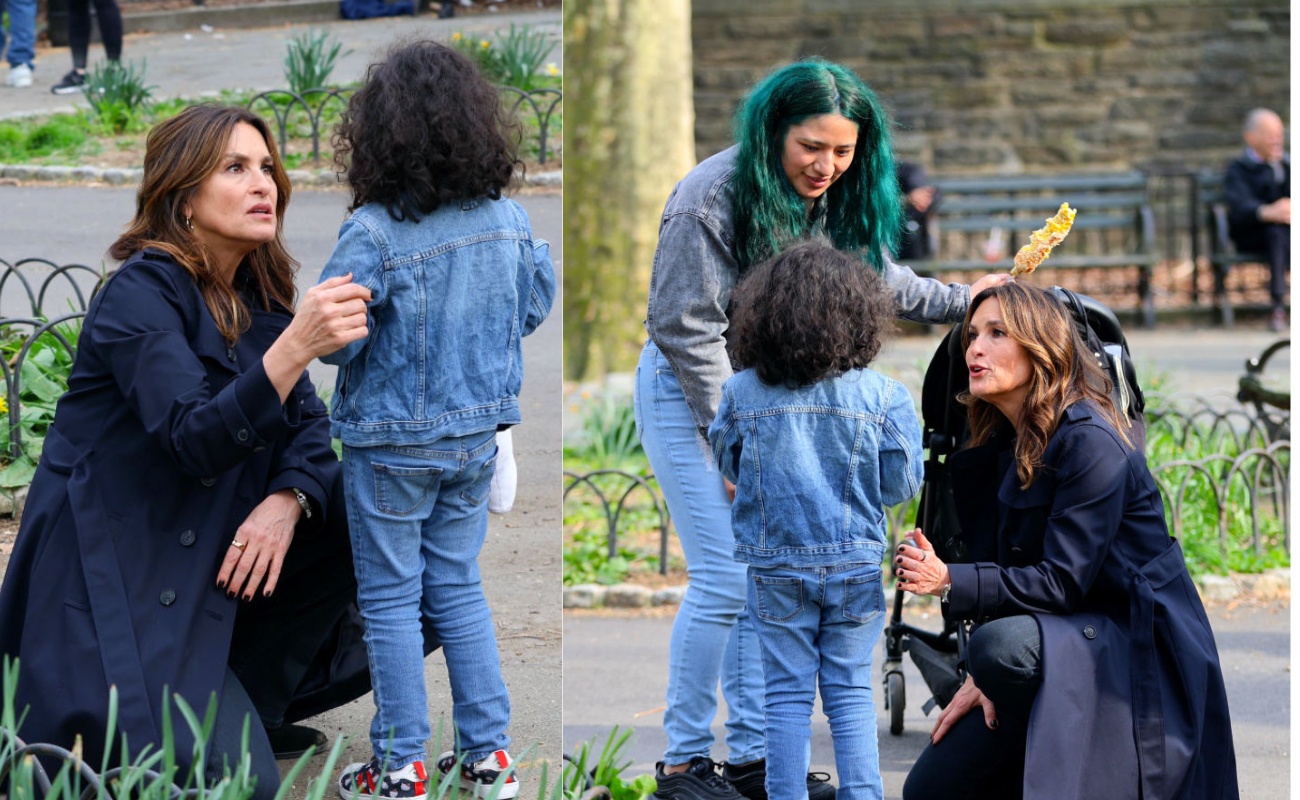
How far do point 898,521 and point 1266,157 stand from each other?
275 inches

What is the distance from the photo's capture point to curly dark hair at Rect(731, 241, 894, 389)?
288cm

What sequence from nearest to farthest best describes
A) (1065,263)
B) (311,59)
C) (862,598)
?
(862,598)
(311,59)
(1065,263)

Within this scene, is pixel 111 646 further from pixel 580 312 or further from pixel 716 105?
pixel 716 105

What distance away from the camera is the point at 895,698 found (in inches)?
155

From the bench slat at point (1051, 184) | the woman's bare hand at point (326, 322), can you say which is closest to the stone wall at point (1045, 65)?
the bench slat at point (1051, 184)

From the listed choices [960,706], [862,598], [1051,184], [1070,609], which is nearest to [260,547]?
[862,598]

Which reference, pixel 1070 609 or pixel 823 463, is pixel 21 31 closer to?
pixel 823 463

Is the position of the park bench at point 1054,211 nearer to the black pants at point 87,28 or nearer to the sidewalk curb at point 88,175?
the sidewalk curb at point 88,175

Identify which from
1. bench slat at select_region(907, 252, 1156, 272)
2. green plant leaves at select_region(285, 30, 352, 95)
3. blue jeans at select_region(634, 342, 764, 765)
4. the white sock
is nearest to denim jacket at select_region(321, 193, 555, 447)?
the white sock

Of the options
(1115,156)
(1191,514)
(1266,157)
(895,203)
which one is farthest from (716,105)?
(895,203)

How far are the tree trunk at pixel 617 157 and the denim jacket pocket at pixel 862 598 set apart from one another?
5.42 metres

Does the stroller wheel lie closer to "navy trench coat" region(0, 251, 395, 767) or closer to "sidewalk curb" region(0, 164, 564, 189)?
"navy trench coat" region(0, 251, 395, 767)

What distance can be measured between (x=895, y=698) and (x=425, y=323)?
1815 mm

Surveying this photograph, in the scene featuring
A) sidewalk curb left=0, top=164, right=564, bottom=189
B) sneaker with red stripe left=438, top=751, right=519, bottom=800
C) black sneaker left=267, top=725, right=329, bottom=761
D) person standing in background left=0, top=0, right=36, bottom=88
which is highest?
person standing in background left=0, top=0, right=36, bottom=88
